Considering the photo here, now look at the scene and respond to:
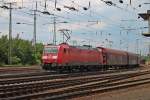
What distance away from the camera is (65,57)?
4450 centimetres

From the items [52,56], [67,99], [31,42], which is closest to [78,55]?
[52,56]

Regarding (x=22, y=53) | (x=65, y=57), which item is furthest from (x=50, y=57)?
(x=22, y=53)

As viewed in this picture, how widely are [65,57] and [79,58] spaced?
397 cm

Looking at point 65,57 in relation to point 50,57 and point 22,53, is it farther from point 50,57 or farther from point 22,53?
point 22,53

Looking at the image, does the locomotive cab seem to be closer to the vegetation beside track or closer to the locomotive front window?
the locomotive front window

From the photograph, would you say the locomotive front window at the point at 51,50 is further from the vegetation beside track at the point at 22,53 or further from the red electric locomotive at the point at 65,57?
the vegetation beside track at the point at 22,53

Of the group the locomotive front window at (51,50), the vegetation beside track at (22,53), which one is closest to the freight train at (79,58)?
the locomotive front window at (51,50)

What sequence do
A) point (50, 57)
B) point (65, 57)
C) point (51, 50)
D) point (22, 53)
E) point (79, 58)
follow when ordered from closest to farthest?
point (50, 57) → point (65, 57) → point (51, 50) → point (79, 58) → point (22, 53)

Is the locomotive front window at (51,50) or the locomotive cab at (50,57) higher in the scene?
the locomotive front window at (51,50)

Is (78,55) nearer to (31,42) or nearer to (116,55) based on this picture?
(116,55)

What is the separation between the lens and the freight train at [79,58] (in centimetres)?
4388

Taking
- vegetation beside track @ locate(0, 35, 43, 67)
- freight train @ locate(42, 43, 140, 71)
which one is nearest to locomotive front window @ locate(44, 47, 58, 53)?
freight train @ locate(42, 43, 140, 71)

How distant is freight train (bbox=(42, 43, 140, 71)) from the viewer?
4388 centimetres

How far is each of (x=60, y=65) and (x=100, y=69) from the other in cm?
1466
